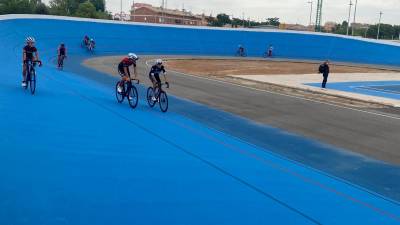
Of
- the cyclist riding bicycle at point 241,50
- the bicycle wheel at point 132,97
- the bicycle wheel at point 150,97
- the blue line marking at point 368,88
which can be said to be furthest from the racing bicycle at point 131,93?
the cyclist riding bicycle at point 241,50

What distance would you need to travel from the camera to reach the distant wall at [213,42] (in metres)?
47.0

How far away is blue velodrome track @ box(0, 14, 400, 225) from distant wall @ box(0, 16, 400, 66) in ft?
109

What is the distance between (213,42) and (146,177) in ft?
167

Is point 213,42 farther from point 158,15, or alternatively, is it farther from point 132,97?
point 158,15

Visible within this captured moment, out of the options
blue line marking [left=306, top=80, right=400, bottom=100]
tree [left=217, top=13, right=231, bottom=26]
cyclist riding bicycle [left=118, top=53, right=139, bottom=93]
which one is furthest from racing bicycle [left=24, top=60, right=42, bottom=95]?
tree [left=217, top=13, right=231, bottom=26]

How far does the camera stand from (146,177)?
25.1 feet

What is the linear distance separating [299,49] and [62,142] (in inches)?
2092

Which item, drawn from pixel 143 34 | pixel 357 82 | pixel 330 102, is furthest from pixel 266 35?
pixel 330 102

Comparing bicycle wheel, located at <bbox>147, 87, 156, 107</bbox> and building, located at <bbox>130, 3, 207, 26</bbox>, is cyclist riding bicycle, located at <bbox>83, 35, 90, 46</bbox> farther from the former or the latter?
building, located at <bbox>130, 3, 207, 26</bbox>

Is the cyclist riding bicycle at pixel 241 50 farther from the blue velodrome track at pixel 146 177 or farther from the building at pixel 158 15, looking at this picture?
the building at pixel 158 15

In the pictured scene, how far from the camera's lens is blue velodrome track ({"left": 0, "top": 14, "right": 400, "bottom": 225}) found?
20.1 feet

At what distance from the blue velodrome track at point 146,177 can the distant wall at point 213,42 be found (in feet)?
109

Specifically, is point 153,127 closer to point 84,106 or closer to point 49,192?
point 84,106

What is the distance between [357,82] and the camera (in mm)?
31844
